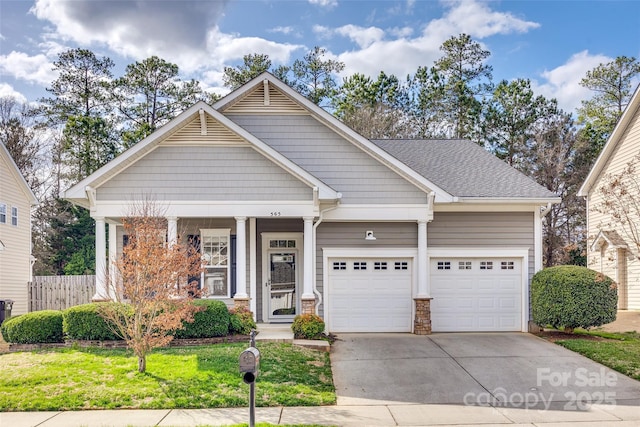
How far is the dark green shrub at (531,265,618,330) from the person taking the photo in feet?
37.9

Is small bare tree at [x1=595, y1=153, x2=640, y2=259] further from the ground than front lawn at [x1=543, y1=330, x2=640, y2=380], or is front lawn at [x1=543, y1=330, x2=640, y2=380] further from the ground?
small bare tree at [x1=595, y1=153, x2=640, y2=259]

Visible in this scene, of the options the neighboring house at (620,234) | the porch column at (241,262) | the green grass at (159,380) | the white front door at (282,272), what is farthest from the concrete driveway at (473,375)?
the neighboring house at (620,234)

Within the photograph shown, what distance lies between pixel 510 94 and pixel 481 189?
1839 centimetres

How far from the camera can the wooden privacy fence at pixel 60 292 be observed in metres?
17.1

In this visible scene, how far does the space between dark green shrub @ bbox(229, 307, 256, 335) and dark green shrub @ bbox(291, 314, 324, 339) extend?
98cm

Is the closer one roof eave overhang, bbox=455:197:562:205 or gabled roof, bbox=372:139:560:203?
roof eave overhang, bbox=455:197:562:205

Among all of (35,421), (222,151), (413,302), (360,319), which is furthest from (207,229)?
(35,421)

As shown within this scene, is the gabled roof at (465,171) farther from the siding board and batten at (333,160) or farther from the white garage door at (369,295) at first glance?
the white garage door at (369,295)

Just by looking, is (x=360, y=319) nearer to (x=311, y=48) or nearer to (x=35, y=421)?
(x=35, y=421)

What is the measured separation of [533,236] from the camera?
1348 centimetres

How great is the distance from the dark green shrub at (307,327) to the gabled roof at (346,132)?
4.35 m

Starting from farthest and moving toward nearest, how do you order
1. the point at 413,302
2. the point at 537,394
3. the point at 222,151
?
the point at 413,302, the point at 222,151, the point at 537,394

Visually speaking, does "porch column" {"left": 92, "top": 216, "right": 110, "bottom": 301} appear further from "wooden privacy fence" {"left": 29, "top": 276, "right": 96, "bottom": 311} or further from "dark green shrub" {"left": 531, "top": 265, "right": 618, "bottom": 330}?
"dark green shrub" {"left": 531, "top": 265, "right": 618, "bottom": 330}

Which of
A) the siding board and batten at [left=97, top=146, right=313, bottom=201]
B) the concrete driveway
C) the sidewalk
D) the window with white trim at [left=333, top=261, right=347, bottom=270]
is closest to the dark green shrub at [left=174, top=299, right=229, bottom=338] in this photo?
the concrete driveway
